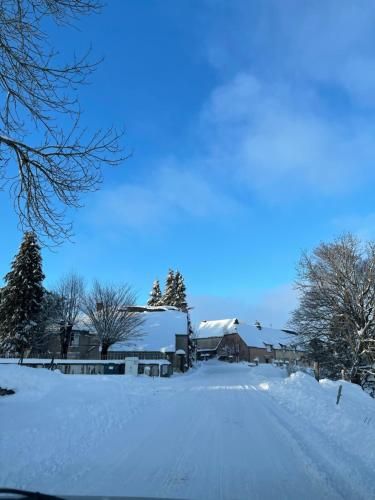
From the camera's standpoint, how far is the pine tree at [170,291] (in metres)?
78.9

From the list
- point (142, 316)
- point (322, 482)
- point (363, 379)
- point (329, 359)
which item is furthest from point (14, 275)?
point (322, 482)

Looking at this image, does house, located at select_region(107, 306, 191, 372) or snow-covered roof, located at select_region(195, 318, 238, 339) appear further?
snow-covered roof, located at select_region(195, 318, 238, 339)

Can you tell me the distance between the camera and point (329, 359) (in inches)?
1202

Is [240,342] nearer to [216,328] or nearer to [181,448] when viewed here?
[216,328]

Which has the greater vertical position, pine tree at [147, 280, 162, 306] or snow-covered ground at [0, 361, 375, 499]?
pine tree at [147, 280, 162, 306]

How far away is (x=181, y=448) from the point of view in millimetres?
7863

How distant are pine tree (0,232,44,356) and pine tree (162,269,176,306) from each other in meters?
40.1

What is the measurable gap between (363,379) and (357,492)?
2660cm

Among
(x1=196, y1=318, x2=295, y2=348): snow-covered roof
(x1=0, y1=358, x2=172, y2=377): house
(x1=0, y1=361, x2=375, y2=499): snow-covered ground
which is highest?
(x1=196, y1=318, x2=295, y2=348): snow-covered roof

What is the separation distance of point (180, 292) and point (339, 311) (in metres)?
52.7

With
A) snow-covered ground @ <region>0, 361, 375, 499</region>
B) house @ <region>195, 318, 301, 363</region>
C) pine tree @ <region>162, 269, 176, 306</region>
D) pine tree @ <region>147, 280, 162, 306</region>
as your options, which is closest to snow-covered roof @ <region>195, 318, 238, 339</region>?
house @ <region>195, 318, 301, 363</region>

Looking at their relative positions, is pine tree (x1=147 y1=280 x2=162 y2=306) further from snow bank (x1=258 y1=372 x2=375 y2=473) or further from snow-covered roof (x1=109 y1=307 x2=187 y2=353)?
snow bank (x1=258 y1=372 x2=375 y2=473)

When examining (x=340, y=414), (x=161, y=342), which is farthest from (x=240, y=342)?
(x=340, y=414)

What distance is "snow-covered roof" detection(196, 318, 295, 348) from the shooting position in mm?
95875
